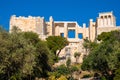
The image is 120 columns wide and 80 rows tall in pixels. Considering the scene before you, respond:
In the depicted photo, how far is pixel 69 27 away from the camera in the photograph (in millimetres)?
88438

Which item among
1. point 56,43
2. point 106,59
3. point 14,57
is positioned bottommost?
point 14,57

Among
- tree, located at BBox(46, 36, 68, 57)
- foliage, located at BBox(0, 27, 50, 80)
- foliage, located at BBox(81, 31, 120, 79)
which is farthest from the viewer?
tree, located at BBox(46, 36, 68, 57)

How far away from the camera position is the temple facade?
75912 millimetres

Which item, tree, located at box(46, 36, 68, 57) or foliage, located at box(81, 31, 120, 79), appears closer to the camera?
foliage, located at box(81, 31, 120, 79)

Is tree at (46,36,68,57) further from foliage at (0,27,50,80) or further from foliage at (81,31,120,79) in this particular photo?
foliage at (0,27,50,80)

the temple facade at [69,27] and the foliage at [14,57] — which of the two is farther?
the temple facade at [69,27]

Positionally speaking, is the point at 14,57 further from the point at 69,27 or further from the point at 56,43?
the point at 69,27

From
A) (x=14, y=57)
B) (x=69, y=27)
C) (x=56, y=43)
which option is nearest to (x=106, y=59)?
(x=14, y=57)

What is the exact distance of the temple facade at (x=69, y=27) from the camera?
75912mm

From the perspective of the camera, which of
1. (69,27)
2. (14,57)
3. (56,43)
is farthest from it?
(69,27)

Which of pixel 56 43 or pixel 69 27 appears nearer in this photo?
pixel 56 43

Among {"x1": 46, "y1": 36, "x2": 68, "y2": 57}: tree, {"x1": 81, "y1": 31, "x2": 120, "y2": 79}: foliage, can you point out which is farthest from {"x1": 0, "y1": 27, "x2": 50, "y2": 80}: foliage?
{"x1": 46, "y1": 36, "x2": 68, "y2": 57}: tree

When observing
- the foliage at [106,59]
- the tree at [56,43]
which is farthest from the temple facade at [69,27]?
the foliage at [106,59]

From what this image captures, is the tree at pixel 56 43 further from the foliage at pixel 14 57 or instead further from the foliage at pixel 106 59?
the foliage at pixel 14 57
